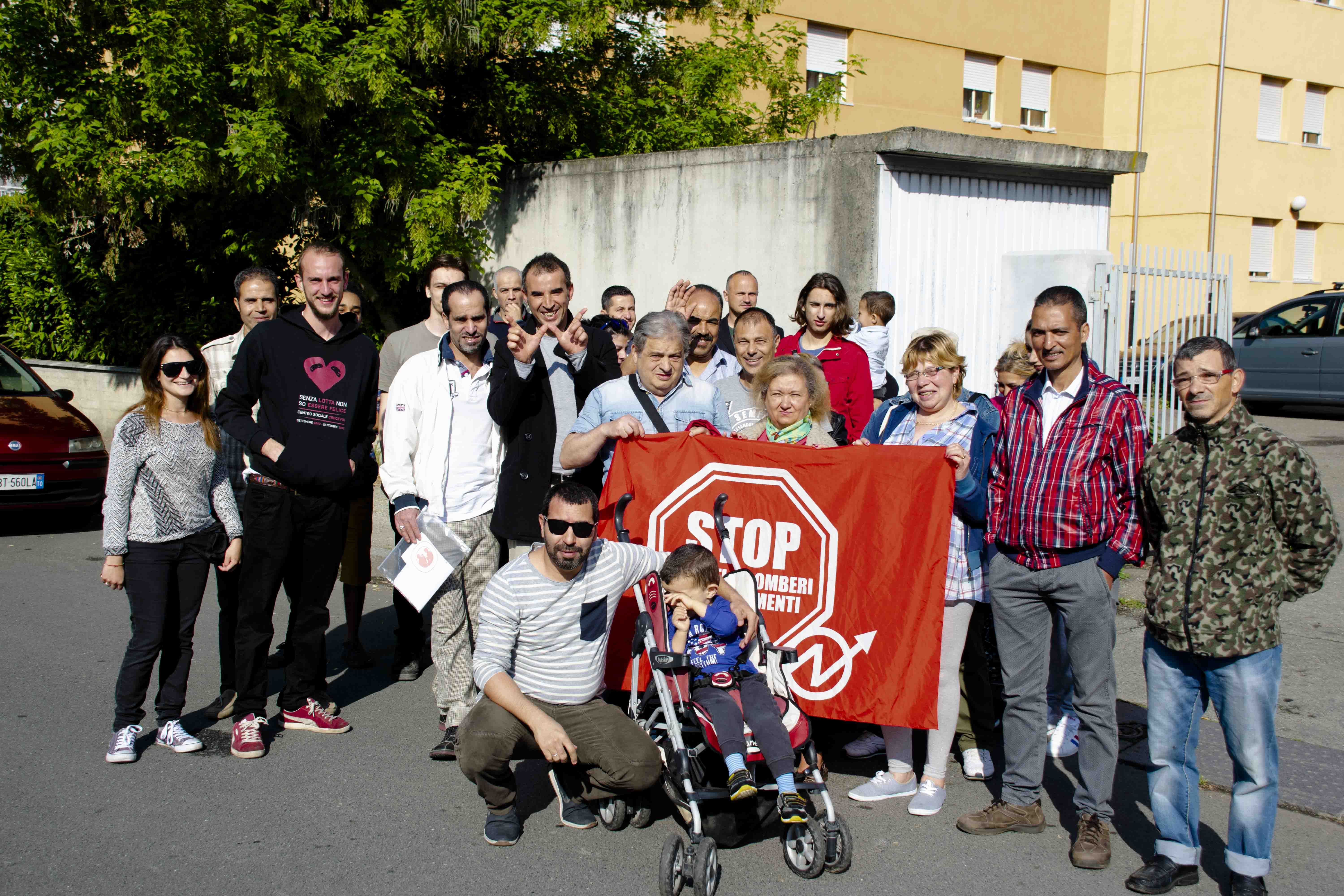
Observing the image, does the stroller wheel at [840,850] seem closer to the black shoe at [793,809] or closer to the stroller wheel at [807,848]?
the stroller wheel at [807,848]

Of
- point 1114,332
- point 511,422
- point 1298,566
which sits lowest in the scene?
point 1298,566

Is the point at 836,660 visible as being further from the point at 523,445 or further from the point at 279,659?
the point at 279,659

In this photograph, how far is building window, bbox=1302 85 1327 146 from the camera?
30594 millimetres

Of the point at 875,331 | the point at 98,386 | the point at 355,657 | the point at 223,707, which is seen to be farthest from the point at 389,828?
the point at 98,386

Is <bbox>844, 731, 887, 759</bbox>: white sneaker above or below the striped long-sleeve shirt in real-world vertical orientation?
below

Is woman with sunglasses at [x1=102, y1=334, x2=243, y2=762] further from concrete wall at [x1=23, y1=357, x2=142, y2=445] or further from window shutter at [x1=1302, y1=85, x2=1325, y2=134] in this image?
window shutter at [x1=1302, y1=85, x2=1325, y2=134]

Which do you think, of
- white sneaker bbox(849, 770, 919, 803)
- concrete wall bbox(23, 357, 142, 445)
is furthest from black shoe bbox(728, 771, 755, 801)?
concrete wall bbox(23, 357, 142, 445)

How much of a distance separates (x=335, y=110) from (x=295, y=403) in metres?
7.80

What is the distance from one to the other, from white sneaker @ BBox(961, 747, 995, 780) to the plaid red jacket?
1.23 meters

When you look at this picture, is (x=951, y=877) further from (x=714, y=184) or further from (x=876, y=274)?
(x=714, y=184)

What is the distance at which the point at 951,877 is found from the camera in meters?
4.18

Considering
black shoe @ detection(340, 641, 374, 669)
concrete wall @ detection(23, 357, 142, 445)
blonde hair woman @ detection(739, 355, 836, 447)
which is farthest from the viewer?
concrete wall @ detection(23, 357, 142, 445)

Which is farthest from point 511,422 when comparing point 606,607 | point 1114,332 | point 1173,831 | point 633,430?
point 1114,332

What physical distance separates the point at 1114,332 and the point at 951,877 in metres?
7.05
